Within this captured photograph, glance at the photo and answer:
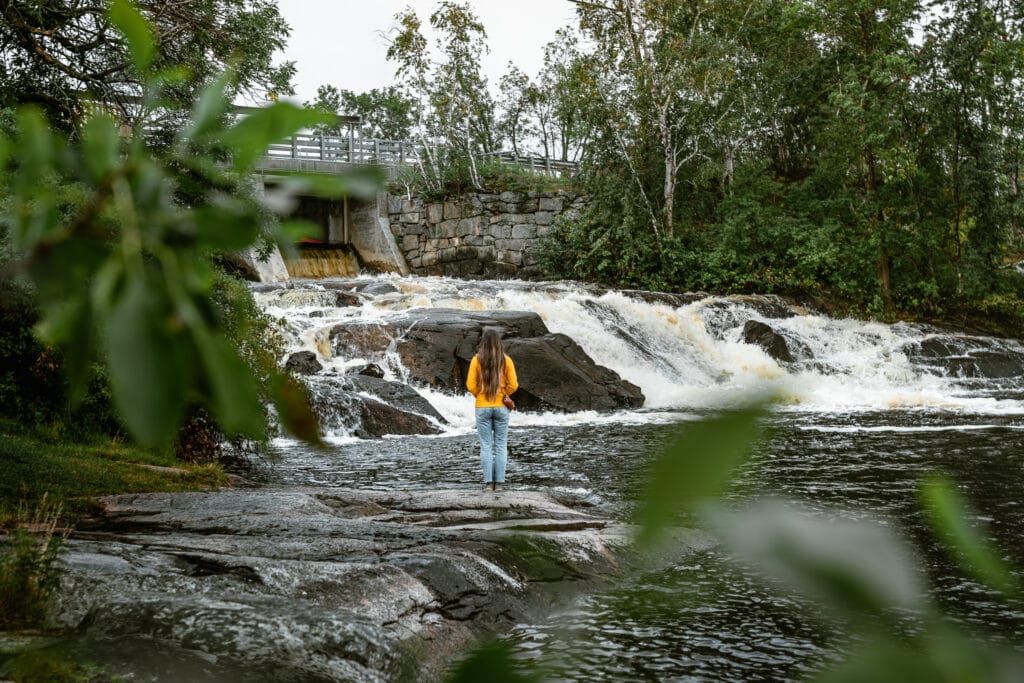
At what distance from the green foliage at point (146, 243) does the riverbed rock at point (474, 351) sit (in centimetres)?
1473

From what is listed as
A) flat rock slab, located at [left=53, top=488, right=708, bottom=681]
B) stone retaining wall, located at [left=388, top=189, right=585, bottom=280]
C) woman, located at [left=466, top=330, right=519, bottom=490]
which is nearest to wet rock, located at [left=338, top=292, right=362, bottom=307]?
stone retaining wall, located at [left=388, top=189, right=585, bottom=280]

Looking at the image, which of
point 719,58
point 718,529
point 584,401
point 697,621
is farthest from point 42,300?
point 719,58

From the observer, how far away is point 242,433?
1.18 feet

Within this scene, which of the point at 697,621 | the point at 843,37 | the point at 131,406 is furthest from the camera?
the point at 843,37

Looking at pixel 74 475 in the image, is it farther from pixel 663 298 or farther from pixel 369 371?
pixel 663 298

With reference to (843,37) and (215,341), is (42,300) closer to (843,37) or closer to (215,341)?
(215,341)

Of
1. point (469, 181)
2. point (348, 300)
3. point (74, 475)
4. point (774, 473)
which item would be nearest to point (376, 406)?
point (348, 300)

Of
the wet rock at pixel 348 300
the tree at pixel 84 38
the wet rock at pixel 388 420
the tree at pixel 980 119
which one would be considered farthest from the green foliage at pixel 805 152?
the tree at pixel 84 38

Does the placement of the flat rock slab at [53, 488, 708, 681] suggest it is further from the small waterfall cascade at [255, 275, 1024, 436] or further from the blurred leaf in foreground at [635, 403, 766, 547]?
the small waterfall cascade at [255, 275, 1024, 436]

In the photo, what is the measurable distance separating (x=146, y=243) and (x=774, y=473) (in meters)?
2.94

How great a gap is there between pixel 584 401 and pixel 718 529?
15.3 metres

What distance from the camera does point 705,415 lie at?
0.91 ft

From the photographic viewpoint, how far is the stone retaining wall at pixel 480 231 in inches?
1086

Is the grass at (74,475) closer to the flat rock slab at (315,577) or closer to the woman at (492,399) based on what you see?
the flat rock slab at (315,577)
